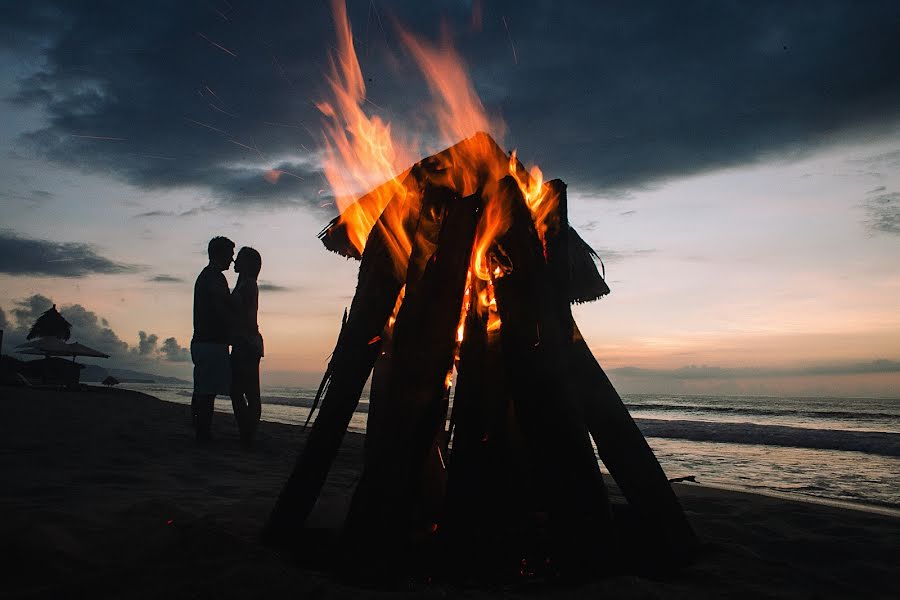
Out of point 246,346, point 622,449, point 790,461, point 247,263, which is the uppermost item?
point 247,263

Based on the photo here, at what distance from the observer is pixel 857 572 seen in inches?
128

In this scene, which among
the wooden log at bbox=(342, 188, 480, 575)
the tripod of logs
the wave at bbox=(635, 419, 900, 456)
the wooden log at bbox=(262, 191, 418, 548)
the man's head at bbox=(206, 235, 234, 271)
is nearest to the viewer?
the wooden log at bbox=(342, 188, 480, 575)

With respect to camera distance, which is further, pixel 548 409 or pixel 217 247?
pixel 217 247

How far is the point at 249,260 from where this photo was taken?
23.9 feet

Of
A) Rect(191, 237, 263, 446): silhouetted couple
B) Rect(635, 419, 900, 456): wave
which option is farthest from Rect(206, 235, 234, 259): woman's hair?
Rect(635, 419, 900, 456): wave

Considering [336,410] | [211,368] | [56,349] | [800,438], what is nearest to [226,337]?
[211,368]

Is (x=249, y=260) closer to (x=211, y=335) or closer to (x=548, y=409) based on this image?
(x=211, y=335)

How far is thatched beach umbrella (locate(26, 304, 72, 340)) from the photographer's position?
2528 cm

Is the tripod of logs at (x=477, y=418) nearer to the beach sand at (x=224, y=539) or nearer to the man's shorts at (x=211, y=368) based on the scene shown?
the beach sand at (x=224, y=539)

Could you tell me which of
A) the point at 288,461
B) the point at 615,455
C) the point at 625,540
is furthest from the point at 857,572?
the point at 288,461

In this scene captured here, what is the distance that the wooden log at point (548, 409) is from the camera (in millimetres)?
2850

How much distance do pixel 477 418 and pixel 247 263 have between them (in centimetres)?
516

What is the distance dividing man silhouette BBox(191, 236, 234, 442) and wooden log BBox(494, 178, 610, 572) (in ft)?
15.6

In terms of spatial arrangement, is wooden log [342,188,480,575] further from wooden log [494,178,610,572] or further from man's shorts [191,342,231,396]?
man's shorts [191,342,231,396]
